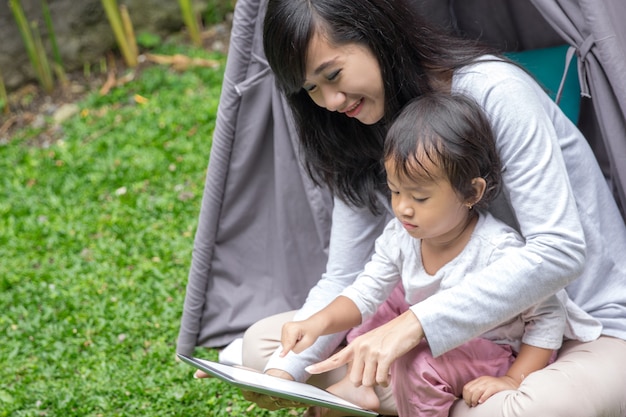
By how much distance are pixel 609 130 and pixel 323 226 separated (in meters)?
0.84

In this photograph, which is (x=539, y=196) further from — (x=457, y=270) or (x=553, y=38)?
(x=553, y=38)

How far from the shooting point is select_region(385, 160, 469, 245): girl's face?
173cm

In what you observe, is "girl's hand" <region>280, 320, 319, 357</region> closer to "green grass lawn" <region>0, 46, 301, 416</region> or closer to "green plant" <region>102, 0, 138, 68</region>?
"green grass lawn" <region>0, 46, 301, 416</region>

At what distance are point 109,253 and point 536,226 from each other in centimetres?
182

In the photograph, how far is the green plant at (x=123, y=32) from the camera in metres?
4.32

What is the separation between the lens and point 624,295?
188 centimetres

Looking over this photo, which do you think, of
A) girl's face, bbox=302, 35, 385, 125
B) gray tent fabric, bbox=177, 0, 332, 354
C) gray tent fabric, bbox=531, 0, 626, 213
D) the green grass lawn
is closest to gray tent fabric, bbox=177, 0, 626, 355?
gray tent fabric, bbox=177, 0, 332, 354

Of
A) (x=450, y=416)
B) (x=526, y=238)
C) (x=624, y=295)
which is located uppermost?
(x=526, y=238)

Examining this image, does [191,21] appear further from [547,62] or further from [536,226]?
[536,226]

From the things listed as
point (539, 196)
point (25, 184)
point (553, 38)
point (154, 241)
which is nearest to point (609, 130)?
point (539, 196)

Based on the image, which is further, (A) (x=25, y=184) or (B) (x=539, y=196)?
(A) (x=25, y=184)

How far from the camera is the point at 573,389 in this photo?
67.3 inches

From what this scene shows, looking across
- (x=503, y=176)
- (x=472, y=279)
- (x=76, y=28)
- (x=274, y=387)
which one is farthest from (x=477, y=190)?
(x=76, y=28)

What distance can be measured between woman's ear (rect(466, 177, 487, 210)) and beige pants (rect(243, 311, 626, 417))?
1.16ft
